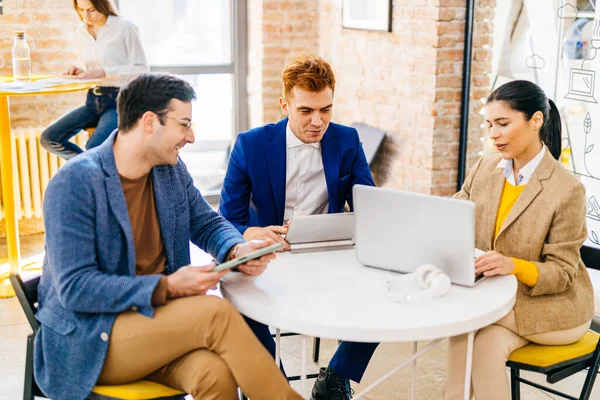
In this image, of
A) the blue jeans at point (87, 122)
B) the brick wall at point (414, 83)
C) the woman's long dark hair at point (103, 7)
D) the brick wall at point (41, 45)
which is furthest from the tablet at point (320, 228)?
the brick wall at point (41, 45)

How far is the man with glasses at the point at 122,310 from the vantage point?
2.11 m

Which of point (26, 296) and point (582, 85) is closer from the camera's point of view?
point (26, 296)

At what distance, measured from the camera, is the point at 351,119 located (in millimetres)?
5688

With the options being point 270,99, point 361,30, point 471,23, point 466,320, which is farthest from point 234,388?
point 270,99

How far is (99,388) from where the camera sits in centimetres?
215

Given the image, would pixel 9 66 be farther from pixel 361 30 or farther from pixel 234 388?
pixel 234 388

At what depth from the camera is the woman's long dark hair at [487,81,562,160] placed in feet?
8.72

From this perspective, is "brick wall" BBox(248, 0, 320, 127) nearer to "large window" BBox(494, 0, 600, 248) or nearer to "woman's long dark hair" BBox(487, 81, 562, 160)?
"large window" BBox(494, 0, 600, 248)

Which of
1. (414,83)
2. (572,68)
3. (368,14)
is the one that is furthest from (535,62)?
(368,14)

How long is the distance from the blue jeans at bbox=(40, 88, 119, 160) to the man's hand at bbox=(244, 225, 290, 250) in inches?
95.7

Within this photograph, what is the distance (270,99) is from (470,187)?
3.44m

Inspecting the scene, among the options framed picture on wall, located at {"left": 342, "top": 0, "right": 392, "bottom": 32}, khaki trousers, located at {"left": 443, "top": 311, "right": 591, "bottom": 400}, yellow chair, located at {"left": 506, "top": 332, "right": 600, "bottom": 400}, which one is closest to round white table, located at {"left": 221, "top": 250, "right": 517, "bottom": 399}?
khaki trousers, located at {"left": 443, "top": 311, "right": 591, "bottom": 400}

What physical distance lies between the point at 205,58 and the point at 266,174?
3.49 metres

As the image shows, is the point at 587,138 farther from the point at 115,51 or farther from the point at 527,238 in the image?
the point at 115,51
